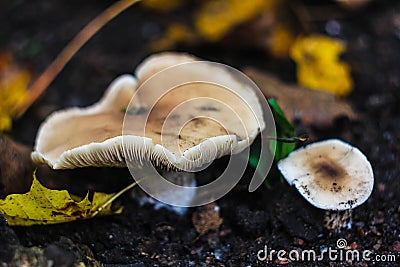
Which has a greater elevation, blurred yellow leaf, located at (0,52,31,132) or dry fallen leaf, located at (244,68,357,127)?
blurred yellow leaf, located at (0,52,31,132)

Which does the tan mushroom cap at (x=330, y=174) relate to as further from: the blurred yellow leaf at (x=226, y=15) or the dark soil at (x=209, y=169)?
the blurred yellow leaf at (x=226, y=15)

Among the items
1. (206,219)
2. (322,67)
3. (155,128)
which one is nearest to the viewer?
(155,128)

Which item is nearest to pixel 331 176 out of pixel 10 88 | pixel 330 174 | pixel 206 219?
pixel 330 174

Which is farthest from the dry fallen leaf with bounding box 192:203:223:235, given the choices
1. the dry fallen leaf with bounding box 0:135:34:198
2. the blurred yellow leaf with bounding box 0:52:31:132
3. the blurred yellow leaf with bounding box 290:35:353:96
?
the blurred yellow leaf with bounding box 0:52:31:132

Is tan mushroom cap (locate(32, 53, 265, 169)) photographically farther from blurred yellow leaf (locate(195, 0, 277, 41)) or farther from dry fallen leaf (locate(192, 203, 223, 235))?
blurred yellow leaf (locate(195, 0, 277, 41))

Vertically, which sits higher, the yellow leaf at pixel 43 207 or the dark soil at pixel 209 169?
the yellow leaf at pixel 43 207

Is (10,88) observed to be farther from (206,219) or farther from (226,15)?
(206,219)

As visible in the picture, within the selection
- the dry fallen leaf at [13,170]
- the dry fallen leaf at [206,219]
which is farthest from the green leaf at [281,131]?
the dry fallen leaf at [13,170]
